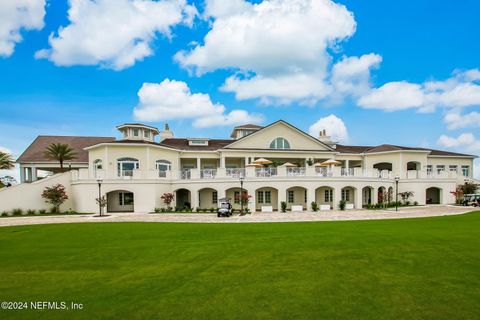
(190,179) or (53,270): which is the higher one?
(190,179)

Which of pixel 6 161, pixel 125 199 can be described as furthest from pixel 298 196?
pixel 6 161

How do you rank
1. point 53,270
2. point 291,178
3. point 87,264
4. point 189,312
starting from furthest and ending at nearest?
point 291,178 → point 87,264 → point 53,270 → point 189,312

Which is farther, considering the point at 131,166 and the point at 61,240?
the point at 131,166

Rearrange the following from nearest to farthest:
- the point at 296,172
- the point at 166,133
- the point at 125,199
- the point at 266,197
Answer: the point at 296,172
the point at 266,197
the point at 125,199
the point at 166,133

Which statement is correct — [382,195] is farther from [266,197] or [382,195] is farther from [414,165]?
[266,197]

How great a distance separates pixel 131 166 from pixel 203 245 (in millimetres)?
19578

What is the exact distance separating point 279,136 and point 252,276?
A: 88.8 ft

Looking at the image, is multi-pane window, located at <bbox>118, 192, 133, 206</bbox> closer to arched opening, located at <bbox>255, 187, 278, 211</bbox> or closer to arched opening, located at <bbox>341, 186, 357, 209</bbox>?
arched opening, located at <bbox>255, 187, 278, 211</bbox>

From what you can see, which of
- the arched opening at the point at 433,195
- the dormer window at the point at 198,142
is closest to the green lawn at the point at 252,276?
the dormer window at the point at 198,142

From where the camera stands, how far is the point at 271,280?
7.03 metres

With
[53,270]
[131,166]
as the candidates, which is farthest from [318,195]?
[53,270]

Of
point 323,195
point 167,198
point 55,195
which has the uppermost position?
point 55,195

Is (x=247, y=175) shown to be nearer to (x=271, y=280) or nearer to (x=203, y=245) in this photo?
(x=203, y=245)

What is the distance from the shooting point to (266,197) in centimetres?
2820
